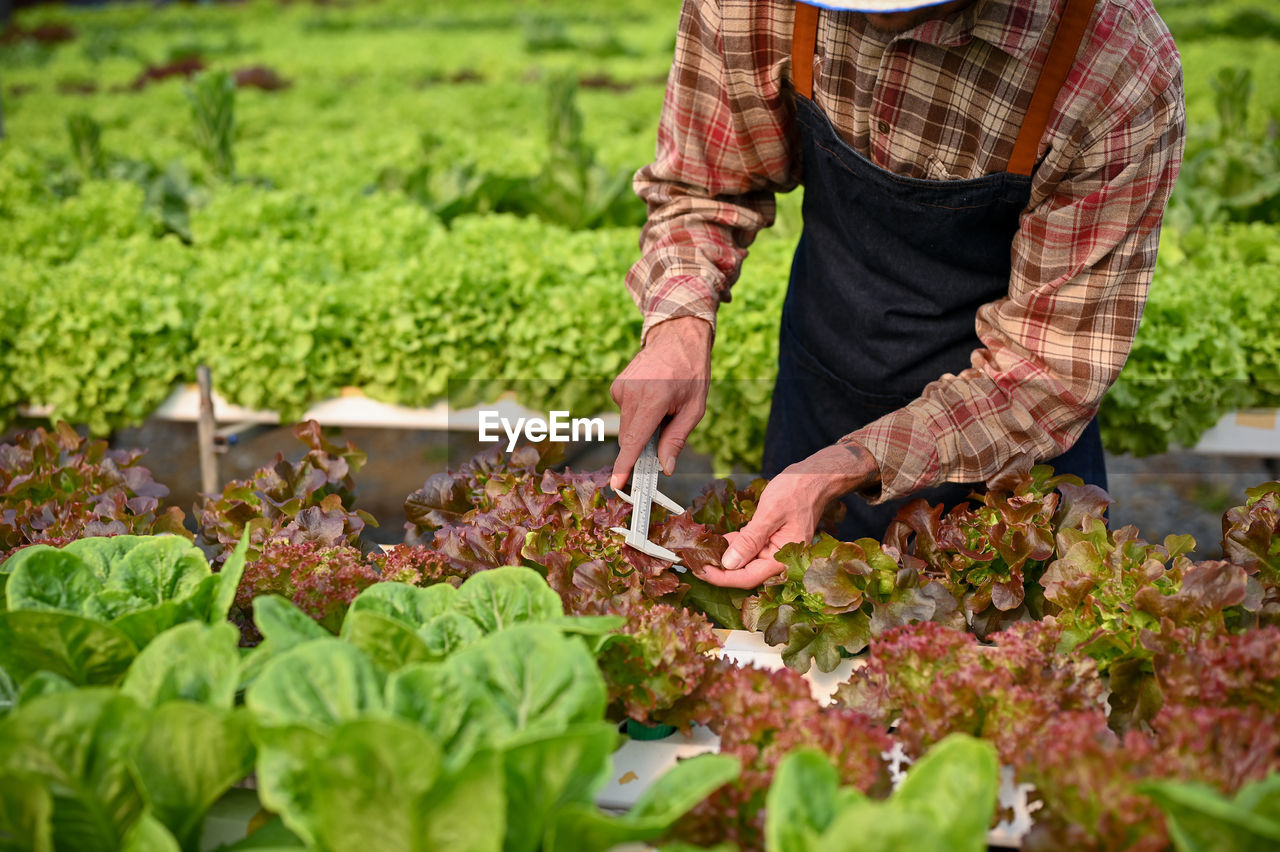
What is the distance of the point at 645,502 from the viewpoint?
1.82 meters

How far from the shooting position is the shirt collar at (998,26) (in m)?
1.69

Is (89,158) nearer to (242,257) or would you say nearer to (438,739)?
(242,257)

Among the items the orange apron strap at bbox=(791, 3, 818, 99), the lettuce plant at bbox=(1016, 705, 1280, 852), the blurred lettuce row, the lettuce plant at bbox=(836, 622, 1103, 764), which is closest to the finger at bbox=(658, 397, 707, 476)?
the lettuce plant at bbox=(836, 622, 1103, 764)

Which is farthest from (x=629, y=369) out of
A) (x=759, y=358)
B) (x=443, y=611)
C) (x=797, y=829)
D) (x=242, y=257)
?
(x=242, y=257)

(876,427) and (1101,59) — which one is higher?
(1101,59)

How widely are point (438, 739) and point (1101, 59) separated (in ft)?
4.75

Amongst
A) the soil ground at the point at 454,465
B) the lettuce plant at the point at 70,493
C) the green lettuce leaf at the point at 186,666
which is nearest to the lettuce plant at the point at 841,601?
the green lettuce leaf at the point at 186,666

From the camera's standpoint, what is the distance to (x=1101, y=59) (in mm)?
1683

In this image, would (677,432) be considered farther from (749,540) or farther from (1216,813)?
A: (1216,813)

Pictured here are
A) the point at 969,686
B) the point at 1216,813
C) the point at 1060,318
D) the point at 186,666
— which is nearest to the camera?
the point at 1216,813

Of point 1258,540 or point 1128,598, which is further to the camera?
point 1258,540

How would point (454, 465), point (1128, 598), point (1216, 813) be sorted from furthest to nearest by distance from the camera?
point (454, 465)
point (1128, 598)
point (1216, 813)

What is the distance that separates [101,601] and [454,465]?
3.60 metres

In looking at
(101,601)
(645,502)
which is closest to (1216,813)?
(645,502)
